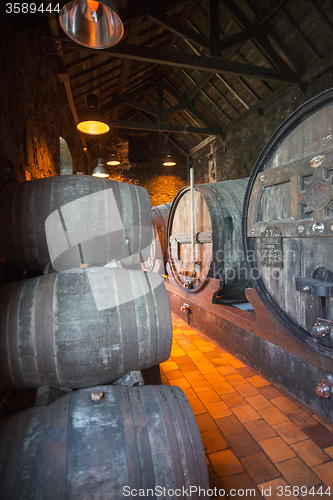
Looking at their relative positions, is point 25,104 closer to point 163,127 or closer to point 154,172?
point 163,127

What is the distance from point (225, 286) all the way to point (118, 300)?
2.25 meters

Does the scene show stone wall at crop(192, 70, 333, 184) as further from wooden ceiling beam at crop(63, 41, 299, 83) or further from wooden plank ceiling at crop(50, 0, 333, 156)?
wooden ceiling beam at crop(63, 41, 299, 83)

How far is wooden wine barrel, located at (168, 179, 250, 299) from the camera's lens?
11.3 ft

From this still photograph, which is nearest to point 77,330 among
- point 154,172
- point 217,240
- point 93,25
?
point 217,240

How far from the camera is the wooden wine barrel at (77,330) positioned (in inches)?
58.5

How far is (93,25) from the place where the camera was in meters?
2.32

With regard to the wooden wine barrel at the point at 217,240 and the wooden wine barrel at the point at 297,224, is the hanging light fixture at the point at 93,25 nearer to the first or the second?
the wooden wine barrel at the point at 297,224

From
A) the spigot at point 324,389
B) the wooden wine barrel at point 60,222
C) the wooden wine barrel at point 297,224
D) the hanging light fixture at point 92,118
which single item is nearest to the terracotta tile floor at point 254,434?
the spigot at point 324,389

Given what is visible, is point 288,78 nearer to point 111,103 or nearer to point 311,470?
point 111,103

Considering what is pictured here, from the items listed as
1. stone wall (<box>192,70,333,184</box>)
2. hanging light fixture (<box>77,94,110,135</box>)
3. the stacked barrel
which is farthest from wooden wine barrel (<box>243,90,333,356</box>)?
stone wall (<box>192,70,333,184</box>)

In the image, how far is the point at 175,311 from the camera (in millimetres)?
5039

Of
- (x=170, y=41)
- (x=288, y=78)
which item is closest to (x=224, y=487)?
(x=288, y=78)

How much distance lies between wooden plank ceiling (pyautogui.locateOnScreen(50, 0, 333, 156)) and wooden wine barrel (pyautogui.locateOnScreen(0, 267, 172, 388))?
393 centimetres

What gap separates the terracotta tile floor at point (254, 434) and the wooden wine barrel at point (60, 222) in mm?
1569
